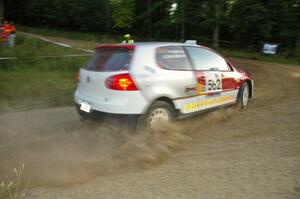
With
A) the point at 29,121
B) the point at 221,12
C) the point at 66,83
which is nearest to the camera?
the point at 29,121

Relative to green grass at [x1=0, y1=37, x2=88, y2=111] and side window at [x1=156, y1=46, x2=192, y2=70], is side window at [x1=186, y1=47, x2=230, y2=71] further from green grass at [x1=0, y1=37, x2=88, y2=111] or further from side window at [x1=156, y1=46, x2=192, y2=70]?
green grass at [x1=0, y1=37, x2=88, y2=111]

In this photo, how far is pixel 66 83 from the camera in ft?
40.4

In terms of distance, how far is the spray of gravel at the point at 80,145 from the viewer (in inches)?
215

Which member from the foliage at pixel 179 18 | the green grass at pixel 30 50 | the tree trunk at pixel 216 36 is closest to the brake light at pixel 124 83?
the green grass at pixel 30 50

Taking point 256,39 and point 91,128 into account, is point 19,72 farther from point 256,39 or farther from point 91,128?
point 256,39

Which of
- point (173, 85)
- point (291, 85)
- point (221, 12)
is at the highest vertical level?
point (221, 12)

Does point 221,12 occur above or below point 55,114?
above

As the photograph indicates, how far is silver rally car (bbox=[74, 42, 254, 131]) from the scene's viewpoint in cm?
663

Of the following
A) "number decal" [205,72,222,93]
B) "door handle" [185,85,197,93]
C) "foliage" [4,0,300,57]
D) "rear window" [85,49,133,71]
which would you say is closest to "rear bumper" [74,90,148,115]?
"rear window" [85,49,133,71]

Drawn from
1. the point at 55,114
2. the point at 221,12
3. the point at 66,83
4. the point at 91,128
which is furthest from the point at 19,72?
the point at 221,12

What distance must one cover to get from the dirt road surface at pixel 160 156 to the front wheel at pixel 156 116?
7.2 inches

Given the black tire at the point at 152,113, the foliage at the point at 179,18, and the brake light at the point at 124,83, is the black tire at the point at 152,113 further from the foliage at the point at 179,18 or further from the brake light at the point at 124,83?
the foliage at the point at 179,18

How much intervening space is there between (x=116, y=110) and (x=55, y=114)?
2810 millimetres

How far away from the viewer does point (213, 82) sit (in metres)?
8.15
